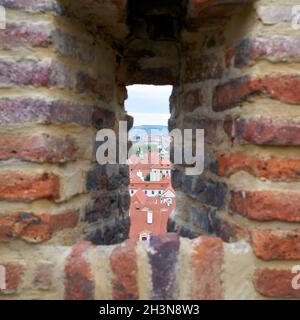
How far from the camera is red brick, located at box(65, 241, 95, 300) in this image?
1169 millimetres

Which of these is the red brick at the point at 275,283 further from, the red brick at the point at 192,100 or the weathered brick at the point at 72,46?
the weathered brick at the point at 72,46

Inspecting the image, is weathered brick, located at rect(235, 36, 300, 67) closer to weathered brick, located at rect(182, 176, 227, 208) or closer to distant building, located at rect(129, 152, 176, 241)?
weathered brick, located at rect(182, 176, 227, 208)

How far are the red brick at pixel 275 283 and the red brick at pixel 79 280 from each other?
0.43 metres

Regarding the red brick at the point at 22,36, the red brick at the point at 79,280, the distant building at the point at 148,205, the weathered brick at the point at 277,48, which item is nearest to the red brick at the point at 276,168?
the weathered brick at the point at 277,48

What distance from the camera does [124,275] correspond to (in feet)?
3.81

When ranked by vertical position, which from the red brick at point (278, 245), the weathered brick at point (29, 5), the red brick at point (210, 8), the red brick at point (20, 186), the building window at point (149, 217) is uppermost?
the red brick at point (210, 8)

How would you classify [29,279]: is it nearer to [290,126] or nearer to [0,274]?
[0,274]

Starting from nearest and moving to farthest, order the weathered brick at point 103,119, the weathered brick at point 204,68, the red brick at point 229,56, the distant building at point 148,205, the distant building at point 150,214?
1. the red brick at point 229,56
2. the weathered brick at point 204,68
3. the weathered brick at point 103,119
4. the distant building at point 148,205
5. the distant building at point 150,214

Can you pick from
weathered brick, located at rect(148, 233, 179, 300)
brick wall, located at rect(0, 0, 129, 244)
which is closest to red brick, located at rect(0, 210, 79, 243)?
brick wall, located at rect(0, 0, 129, 244)

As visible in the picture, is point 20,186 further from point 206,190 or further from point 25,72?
point 206,190

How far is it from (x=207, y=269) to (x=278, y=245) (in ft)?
0.62

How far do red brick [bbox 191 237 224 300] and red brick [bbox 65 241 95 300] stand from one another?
26cm

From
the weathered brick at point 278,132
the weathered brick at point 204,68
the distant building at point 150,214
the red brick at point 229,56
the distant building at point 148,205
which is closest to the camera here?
the weathered brick at point 278,132

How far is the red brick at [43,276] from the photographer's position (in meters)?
Answer: 1.18
